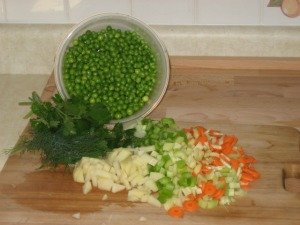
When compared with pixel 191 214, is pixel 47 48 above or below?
above

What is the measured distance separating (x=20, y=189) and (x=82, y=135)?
204mm

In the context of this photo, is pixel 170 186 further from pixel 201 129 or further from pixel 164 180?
pixel 201 129

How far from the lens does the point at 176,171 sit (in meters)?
1.48

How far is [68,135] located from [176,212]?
350 mm

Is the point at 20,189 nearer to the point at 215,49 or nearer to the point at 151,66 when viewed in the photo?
the point at 151,66

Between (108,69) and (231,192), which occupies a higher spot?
(108,69)

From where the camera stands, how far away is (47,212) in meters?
1.41

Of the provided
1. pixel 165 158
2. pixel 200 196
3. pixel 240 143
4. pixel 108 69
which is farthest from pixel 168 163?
pixel 108 69

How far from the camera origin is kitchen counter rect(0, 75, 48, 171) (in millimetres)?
1740

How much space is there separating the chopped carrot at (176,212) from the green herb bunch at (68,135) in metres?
0.26

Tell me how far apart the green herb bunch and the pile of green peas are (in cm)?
13

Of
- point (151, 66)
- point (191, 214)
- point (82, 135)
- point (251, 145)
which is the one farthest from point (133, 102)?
point (191, 214)

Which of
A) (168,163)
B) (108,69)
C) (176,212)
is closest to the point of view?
(176,212)

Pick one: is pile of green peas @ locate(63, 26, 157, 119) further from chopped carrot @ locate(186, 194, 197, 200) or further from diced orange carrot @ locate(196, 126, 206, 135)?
chopped carrot @ locate(186, 194, 197, 200)
